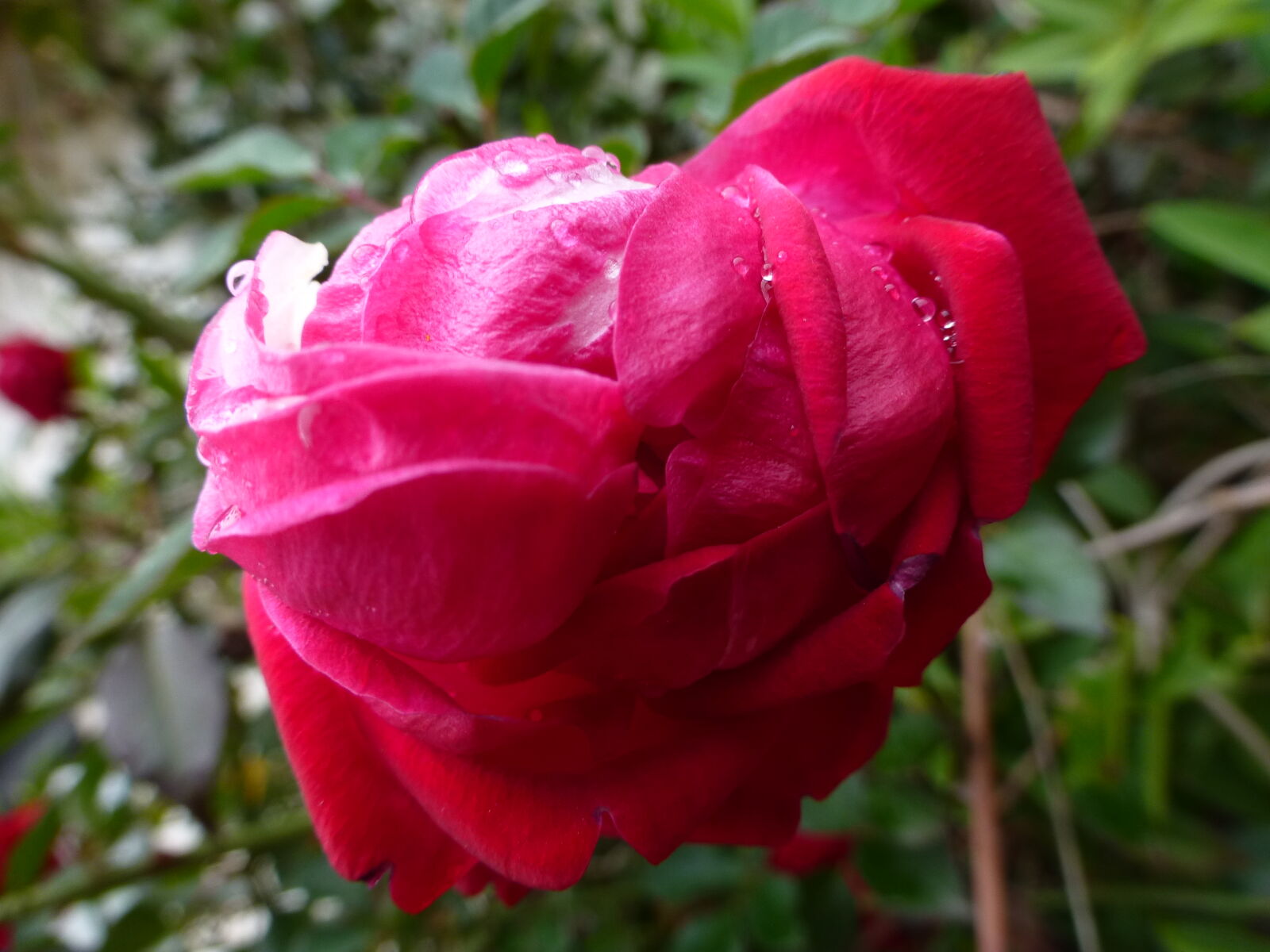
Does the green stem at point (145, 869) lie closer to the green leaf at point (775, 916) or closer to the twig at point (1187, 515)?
the green leaf at point (775, 916)

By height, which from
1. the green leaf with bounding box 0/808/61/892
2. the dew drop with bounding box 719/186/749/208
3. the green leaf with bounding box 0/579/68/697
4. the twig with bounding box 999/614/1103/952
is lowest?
the green leaf with bounding box 0/808/61/892

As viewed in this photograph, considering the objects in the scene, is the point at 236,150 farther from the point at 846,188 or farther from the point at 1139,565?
the point at 1139,565

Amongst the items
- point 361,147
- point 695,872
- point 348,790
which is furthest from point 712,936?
point 361,147

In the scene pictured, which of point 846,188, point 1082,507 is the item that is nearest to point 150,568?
point 846,188

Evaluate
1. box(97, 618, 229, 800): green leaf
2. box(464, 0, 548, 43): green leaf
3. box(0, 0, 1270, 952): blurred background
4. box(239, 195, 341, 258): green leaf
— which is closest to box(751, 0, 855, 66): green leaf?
box(0, 0, 1270, 952): blurred background

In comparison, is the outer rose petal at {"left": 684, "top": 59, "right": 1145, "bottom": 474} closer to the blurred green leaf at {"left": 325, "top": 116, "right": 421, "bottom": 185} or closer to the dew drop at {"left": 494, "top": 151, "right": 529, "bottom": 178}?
the dew drop at {"left": 494, "top": 151, "right": 529, "bottom": 178}

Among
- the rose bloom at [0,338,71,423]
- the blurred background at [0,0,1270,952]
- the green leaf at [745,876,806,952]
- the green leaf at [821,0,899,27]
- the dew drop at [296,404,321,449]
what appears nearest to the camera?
the dew drop at [296,404,321,449]
